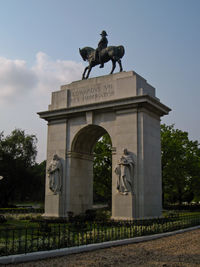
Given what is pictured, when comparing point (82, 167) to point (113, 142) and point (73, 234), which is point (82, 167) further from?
point (73, 234)

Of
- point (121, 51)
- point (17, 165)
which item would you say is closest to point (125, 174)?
point (121, 51)

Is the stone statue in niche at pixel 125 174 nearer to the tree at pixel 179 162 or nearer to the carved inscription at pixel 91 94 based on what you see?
the carved inscription at pixel 91 94

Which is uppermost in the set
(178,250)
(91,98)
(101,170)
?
(91,98)

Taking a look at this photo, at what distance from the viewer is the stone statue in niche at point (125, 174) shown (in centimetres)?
1828

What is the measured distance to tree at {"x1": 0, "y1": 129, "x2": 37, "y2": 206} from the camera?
149 ft

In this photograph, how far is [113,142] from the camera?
65.8 feet

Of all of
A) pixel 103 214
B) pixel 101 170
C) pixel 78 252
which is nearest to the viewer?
pixel 78 252

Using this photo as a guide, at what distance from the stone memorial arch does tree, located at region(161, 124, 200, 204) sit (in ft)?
53.1

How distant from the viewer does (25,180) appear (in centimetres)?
4697

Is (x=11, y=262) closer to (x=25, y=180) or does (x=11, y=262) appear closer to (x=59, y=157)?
(x=59, y=157)

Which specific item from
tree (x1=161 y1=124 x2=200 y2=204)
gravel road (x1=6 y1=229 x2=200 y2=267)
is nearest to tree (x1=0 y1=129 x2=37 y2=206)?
tree (x1=161 y1=124 x2=200 y2=204)

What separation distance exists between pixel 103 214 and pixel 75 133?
5.51m

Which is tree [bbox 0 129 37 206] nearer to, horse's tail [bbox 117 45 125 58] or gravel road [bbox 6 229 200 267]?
horse's tail [bbox 117 45 125 58]

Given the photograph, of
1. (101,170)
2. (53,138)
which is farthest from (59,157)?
(101,170)
